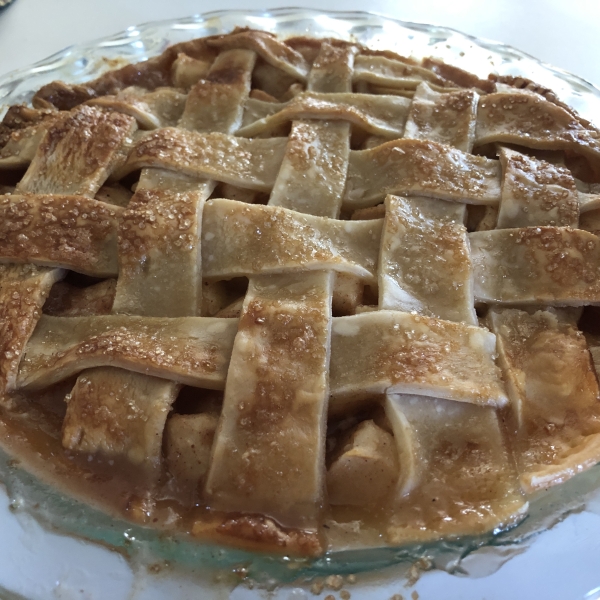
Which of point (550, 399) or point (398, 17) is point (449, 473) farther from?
point (398, 17)

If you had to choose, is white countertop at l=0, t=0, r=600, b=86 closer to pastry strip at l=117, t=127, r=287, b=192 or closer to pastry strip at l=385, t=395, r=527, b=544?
pastry strip at l=117, t=127, r=287, b=192

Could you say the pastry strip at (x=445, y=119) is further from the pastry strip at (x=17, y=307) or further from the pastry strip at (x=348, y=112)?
the pastry strip at (x=17, y=307)

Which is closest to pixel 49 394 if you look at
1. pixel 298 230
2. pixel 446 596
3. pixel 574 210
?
pixel 298 230

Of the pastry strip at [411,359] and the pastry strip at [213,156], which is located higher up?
the pastry strip at [213,156]

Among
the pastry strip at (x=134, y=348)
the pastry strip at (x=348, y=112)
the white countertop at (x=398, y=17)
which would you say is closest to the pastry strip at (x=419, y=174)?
the pastry strip at (x=348, y=112)

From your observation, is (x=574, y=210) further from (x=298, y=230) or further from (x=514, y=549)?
(x=514, y=549)

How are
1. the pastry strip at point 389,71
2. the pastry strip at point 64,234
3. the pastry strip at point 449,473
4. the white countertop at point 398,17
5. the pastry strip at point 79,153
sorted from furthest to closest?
the white countertop at point 398,17
the pastry strip at point 389,71
the pastry strip at point 79,153
the pastry strip at point 64,234
the pastry strip at point 449,473
